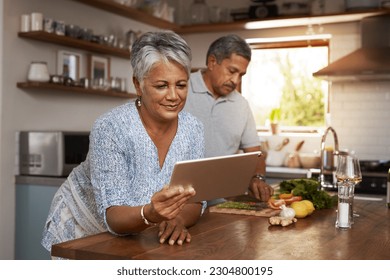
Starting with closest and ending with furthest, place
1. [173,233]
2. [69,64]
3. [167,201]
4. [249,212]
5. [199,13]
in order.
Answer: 1. [167,201]
2. [173,233]
3. [249,212]
4. [69,64]
5. [199,13]

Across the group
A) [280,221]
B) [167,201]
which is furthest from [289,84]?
[167,201]

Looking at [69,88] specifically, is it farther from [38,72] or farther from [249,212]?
[249,212]

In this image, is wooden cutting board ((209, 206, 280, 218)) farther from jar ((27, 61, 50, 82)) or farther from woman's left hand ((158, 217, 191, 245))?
jar ((27, 61, 50, 82))

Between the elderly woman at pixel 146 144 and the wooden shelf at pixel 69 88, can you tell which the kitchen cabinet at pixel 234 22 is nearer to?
the wooden shelf at pixel 69 88

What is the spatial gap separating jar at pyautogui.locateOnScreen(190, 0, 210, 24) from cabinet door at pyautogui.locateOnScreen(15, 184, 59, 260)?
252cm

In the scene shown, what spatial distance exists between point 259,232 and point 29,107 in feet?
8.39

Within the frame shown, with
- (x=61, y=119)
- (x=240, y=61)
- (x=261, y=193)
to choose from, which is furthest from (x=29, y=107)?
(x=261, y=193)

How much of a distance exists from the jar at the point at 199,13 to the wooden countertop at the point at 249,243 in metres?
3.66

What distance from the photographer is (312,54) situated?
18.4 ft

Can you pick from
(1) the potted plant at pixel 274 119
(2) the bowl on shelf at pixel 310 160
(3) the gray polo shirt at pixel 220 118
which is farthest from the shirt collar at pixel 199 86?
(1) the potted plant at pixel 274 119

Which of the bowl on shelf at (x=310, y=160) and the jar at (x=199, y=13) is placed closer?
the bowl on shelf at (x=310, y=160)

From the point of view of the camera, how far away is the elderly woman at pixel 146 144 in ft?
5.86

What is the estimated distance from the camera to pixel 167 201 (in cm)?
159

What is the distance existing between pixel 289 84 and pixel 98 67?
2014mm
